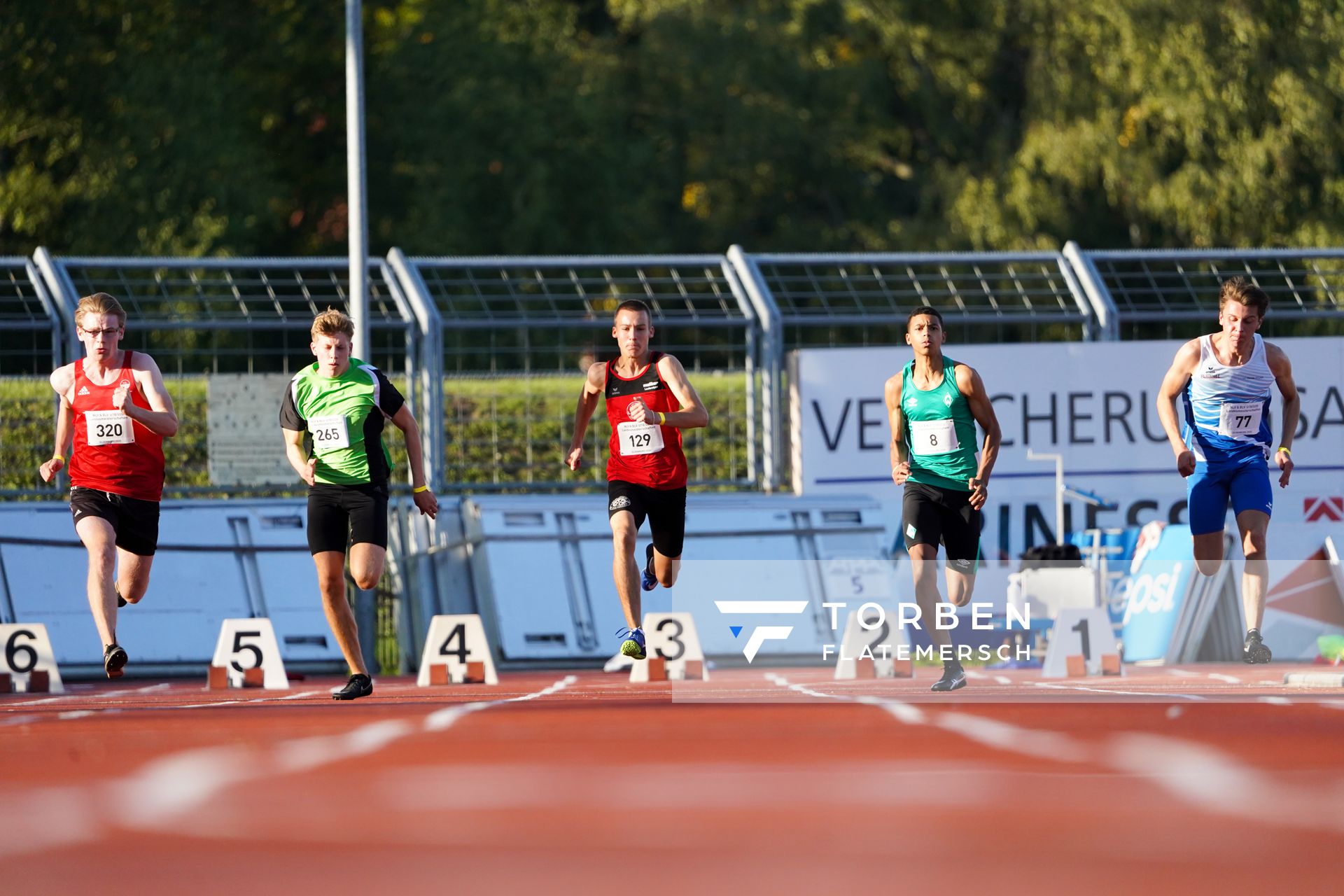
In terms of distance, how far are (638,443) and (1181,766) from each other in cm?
451

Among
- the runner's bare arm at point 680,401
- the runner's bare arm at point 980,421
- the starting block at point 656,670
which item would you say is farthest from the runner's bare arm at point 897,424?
the starting block at point 656,670

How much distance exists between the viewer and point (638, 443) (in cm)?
1191

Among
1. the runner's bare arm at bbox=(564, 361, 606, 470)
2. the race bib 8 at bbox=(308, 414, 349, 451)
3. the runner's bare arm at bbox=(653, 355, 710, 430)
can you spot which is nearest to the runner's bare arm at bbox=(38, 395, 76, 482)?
the race bib 8 at bbox=(308, 414, 349, 451)

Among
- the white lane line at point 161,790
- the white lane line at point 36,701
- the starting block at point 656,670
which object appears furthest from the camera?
the starting block at point 656,670

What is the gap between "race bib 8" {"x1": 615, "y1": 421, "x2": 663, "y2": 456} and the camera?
468 inches

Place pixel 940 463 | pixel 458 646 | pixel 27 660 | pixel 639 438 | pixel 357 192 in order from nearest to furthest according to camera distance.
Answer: pixel 940 463, pixel 639 438, pixel 27 660, pixel 458 646, pixel 357 192

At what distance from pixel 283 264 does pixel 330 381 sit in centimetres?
647

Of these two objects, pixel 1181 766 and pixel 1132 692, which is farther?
pixel 1132 692

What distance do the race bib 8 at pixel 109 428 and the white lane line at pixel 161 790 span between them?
2.54 metres

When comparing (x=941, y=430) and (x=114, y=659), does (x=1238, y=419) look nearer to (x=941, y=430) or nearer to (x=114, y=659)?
(x=941, y=430)

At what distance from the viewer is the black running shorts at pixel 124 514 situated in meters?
11.5

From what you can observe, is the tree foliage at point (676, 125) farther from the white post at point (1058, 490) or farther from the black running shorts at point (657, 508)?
the black running shorts at point (657, 508)

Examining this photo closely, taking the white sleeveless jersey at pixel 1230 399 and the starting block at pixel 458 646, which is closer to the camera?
the white sleeveless jersey at pixel 1230 399

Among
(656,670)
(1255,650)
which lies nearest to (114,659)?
(656,670)
